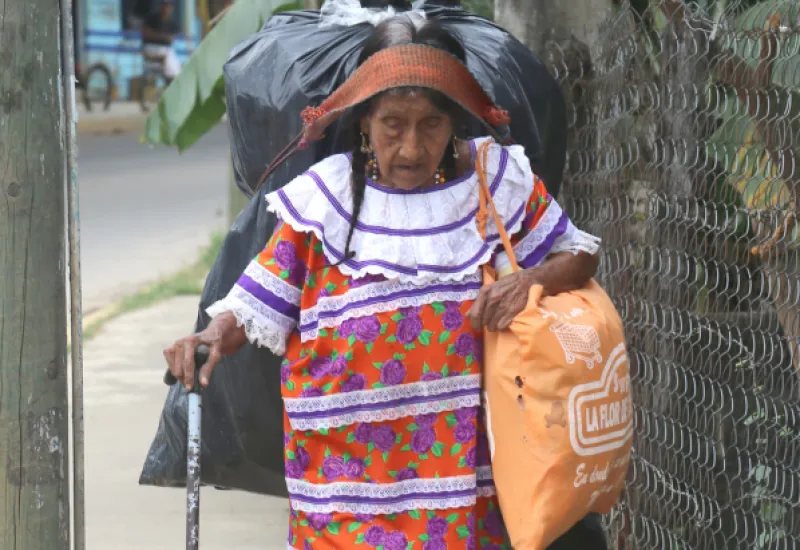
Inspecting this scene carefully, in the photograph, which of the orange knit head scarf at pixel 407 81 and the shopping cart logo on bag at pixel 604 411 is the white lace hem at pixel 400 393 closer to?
the shopping cart logo on bag at pixel 604 411

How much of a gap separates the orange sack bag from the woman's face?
9.5 inches

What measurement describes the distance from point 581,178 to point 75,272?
1807 mm

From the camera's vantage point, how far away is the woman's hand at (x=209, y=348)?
289 centimetres

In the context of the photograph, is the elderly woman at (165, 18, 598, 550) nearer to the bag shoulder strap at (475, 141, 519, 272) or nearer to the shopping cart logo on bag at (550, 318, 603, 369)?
the bag shoulder strap at (475, 141, 519, 272)

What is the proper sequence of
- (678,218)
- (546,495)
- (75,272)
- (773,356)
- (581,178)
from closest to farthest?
(546,495) < (75,272) < (773,356) < (678,218) < (581,178)

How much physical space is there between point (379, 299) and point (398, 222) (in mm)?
173

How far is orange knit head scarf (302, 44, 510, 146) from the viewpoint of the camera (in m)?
2.84

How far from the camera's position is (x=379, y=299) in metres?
2.93

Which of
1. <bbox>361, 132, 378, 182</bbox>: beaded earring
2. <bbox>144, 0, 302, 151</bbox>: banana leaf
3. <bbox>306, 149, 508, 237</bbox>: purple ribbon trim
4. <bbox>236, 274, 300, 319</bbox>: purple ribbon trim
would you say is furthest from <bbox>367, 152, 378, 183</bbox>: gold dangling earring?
<bbox>144, 0, 302, 151</bbox>: banana leaf

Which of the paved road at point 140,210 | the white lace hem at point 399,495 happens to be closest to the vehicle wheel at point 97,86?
the paved road at point 140,210

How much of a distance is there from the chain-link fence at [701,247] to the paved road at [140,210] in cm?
620

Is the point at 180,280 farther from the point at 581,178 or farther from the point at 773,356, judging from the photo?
the point at 773,356

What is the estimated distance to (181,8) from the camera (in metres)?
30.4

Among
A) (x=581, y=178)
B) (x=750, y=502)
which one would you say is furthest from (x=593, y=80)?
(x=750, y=502)
